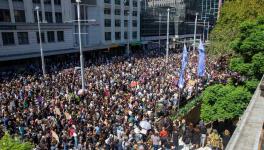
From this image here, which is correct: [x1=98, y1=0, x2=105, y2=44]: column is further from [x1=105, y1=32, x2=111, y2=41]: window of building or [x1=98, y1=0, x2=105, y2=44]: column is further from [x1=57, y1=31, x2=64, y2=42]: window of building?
[x1=57, y1=31, x2=64, y2=42]: window of building

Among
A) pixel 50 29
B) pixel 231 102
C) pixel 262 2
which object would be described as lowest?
pixel 231 102

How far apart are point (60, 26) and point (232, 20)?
25.2 metres

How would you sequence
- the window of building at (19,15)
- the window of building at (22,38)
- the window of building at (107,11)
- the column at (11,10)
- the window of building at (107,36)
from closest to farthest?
the column at (11,10) → the window of building at (19,15) → the window of building at (22,38) → the window of building at (107,11) → the window of building at (107,36)

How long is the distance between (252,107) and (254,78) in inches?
221

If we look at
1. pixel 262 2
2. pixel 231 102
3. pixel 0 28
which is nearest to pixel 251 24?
pixel 231 102

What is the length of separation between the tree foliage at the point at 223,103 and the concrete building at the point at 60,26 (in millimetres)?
18665

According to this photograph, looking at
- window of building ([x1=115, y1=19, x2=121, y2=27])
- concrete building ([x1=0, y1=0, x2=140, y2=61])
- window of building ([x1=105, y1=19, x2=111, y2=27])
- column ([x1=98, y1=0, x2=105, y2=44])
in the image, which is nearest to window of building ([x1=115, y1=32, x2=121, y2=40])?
concrete building ([x1=0, y1=0, x2=140, y2=61])

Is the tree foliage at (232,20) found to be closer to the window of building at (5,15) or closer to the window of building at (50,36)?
the window of building at (50,36)

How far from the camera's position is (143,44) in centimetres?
6253

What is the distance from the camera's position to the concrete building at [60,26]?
34844 mm

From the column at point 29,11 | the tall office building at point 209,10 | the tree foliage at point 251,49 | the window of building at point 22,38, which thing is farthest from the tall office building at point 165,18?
the tree foliage at point 251,49

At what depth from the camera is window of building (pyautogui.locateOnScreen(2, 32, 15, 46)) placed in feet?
112

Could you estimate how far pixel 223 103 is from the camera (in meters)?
17.4

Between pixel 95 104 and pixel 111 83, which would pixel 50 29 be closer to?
pixel 111 83
